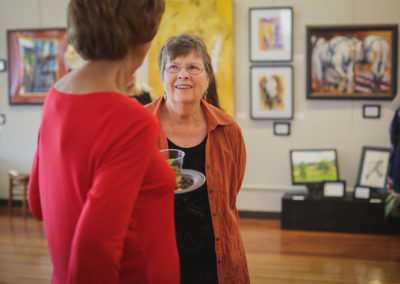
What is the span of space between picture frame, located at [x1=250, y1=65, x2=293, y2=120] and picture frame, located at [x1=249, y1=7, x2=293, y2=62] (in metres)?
0.15

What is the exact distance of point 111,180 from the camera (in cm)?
92

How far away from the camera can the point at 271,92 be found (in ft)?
17.3

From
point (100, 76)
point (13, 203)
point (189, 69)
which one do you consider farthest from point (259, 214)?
point (100, 76)

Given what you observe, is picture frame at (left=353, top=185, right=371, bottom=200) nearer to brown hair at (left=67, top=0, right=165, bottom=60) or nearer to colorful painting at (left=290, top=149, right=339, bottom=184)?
colorful painting at (left=290, top=149, right=339, bottom=184)

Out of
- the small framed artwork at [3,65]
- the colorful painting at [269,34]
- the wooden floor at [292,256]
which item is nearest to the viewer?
the wooden floor at [292,256]

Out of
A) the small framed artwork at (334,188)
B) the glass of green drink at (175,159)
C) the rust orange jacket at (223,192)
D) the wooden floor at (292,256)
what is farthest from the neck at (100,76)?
the small framed artwork at (334,188)

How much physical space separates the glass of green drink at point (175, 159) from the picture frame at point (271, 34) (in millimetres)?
4080

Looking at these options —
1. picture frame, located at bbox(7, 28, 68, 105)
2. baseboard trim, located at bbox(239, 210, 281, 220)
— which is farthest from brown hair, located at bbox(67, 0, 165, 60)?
picture frame, located at bbox(7, 28, 68, 105)

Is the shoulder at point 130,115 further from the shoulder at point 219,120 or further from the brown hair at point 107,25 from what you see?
the shoulder at point 219,120

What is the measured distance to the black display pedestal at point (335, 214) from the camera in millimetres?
4812

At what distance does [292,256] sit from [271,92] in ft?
6.80

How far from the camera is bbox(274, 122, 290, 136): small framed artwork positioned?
5.30 meters

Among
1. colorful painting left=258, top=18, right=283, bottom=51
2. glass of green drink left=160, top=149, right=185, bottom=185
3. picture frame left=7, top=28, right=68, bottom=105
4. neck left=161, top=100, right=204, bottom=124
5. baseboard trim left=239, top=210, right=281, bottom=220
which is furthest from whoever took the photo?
picture frame left=7, top=28, right=68, bottom=105

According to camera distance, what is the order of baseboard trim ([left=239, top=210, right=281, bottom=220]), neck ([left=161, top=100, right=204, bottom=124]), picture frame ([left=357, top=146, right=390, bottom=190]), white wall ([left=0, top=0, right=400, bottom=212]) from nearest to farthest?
neck ([left=161, top=100, right=204, bottom=124]) → picture frame ([left=357, top=146, right=390, bottom=190]) → white wall ([left=0, top=0, right=400, bottom=212]) → baseboard trim ([left=239, top=210, right=281, bottom=220])
